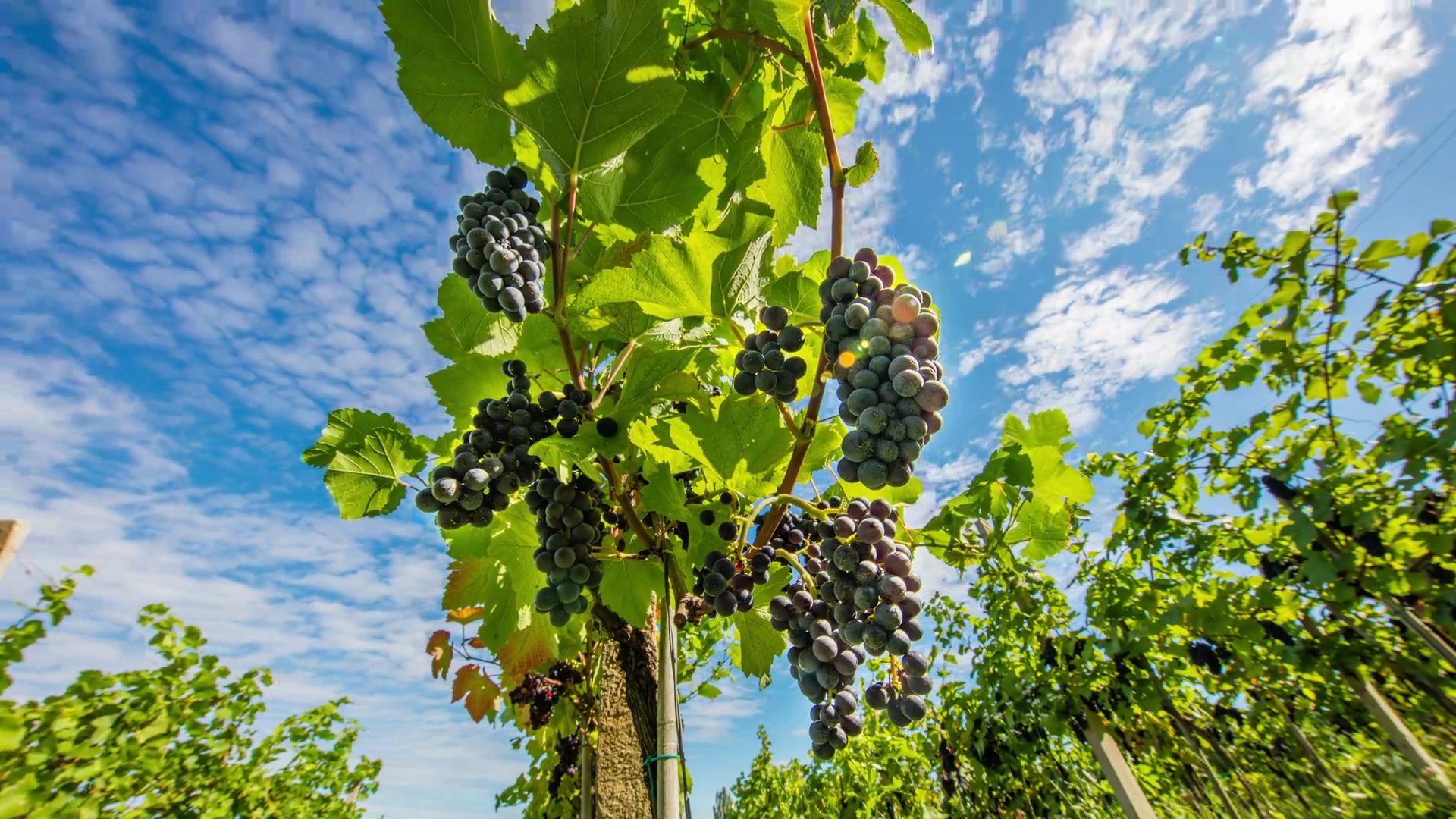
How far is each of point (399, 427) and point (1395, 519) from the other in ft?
17.9

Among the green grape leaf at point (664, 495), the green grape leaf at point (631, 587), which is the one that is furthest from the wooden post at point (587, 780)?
the green grape leaf at point (664, 495)

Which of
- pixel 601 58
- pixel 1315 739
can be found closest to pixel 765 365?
pixel 601 58

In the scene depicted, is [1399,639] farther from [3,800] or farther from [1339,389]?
[3,800]

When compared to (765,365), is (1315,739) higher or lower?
lower

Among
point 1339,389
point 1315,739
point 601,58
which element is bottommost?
point 1315,739

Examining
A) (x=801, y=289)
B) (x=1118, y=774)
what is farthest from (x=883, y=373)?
(x=1118, y=774)

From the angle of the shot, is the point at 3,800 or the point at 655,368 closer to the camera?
the point at 655,368

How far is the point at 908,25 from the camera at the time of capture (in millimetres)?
1236

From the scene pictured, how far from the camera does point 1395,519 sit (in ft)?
11.8

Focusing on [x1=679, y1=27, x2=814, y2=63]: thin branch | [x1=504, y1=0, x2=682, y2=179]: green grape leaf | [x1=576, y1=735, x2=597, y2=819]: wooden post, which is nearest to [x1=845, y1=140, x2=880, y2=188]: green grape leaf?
[x1=679, y1=27, x2=814, y2=63]: thin branch

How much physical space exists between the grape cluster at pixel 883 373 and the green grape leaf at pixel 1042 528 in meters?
0.90

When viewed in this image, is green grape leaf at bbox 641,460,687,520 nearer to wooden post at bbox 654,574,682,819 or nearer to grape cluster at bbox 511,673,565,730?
wooden post at bbox 654,574,682,819

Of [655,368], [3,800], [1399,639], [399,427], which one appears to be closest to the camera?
[655,368]

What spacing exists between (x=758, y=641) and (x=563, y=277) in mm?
1229
